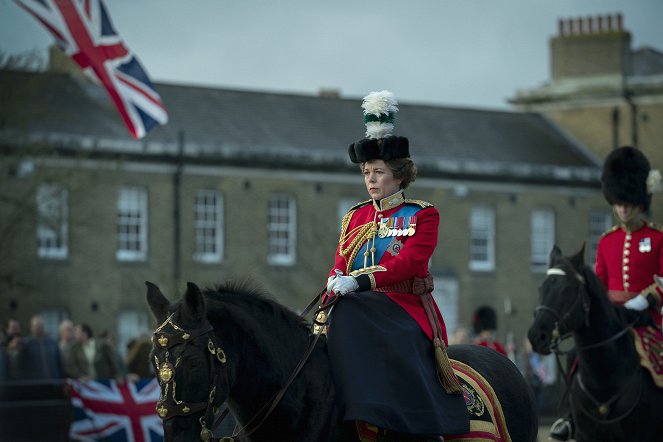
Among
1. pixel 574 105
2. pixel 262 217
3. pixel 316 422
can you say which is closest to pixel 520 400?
pixel 316 422

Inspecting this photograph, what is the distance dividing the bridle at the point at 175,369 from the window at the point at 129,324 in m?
35.0

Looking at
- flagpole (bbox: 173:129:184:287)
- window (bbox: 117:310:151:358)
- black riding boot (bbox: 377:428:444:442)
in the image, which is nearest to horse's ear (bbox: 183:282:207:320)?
black riding boot (bbox: 377:428:444:442)

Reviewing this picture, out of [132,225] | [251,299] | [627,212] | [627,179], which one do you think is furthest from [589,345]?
[132,225]

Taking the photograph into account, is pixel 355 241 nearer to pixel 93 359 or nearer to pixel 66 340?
pixel 93 359

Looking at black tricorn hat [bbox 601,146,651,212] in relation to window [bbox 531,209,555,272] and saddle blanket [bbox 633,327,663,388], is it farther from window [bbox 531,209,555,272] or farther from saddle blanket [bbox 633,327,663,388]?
window [bbox 531,209,555,272]

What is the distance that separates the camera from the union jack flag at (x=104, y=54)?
49.3 ft

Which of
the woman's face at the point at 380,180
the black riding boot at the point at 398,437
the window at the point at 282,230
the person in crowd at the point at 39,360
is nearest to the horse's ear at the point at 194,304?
the black riding boot at the point at 398,437

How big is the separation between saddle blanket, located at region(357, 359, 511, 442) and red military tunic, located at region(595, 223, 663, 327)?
3931 millimetres

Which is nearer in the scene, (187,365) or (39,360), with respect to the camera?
(187,365)

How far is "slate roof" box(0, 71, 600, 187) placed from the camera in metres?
41.6

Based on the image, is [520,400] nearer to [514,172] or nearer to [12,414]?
[12,414]

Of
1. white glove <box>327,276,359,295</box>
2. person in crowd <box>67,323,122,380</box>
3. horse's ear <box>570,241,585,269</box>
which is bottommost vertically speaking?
person in crowd <box>67,323,122,380</box>

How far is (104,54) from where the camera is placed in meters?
15.7

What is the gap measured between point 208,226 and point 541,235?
12885 millimetres
